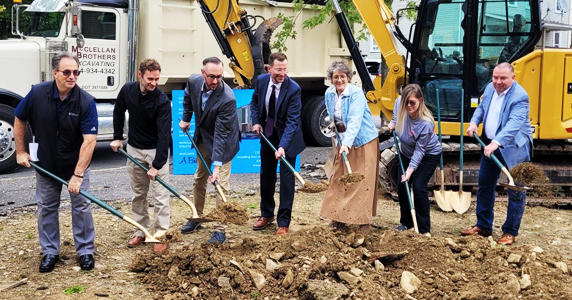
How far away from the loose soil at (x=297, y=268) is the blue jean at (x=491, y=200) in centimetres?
38

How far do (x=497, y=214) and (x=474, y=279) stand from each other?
3.37m

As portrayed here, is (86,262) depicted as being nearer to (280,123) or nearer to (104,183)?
(280,123)

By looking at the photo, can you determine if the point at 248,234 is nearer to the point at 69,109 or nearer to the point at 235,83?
the point at 69,109

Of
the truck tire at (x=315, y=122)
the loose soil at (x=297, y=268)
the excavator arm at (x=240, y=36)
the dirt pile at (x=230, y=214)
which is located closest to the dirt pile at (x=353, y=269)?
the loose soil at (x=297, y=268)

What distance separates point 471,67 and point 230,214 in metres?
4.27

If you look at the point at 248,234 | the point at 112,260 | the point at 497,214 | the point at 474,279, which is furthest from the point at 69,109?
the point at 497,214

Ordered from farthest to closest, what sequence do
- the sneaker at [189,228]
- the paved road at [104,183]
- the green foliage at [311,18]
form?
the green foliage at [311,18], the paved road at [104,183], the sneaker at [189,228]

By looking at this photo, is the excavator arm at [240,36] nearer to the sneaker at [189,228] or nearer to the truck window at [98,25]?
the truck window at [98,25]

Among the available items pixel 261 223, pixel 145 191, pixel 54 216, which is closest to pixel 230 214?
pixel 145 191

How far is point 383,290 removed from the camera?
18.2 ft

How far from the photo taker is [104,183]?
10.4 m

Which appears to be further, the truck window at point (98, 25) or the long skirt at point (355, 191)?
the truck window at point (98, 25)

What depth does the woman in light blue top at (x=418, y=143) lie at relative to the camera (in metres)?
7.20

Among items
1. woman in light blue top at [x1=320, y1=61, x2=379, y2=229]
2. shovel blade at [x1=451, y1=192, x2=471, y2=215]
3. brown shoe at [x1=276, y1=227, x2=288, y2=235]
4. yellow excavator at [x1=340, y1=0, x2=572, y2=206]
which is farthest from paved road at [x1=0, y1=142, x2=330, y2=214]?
woman in light blue top at [x1=320, y1=61, x2=379, y2=229]
